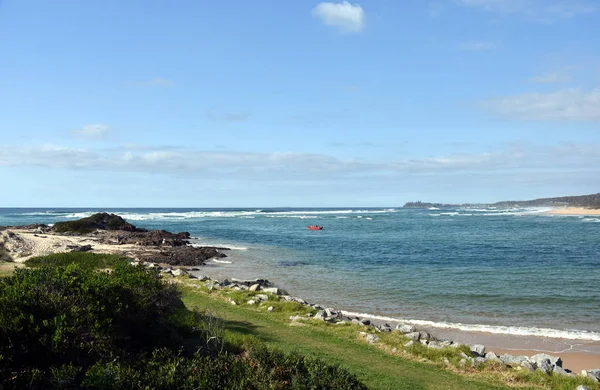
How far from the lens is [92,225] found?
5469 cm

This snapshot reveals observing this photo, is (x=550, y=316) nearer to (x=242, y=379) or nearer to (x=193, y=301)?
(x=193, y=301)

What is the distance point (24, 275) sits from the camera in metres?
10.2

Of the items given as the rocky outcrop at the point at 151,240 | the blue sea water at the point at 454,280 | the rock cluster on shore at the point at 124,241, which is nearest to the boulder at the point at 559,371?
the blue sea water at the point at 454,280

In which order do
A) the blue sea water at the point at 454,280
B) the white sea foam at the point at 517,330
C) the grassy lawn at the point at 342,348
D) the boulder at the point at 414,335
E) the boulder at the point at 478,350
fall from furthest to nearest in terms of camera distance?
1. the blue sea water at the point at 454,280
2. the white sea foam at the point at 517,330
3. the boulder at the point at 414,335
4. the boulder at the point at 478,350
5. the grassy lawn at the point at 342,348

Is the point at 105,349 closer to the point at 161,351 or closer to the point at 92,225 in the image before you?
the point at 161,351

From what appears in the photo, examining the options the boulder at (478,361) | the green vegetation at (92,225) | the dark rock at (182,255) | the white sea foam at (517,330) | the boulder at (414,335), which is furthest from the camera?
the green vegetation at (92,225)

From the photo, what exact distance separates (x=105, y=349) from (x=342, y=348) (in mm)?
6980

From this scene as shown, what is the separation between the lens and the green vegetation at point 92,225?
5194 cm

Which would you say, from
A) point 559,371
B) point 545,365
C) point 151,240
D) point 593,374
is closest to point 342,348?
point 545,365

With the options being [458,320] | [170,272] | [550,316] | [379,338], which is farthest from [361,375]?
[170,272]

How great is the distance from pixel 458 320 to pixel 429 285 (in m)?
6.93

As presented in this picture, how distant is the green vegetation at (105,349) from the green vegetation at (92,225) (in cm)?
4540

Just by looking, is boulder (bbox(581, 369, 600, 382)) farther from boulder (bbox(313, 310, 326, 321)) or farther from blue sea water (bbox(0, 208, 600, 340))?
boulder (bbox(313, 310, 326, 321))

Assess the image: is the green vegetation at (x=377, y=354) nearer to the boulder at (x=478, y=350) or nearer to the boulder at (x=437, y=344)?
the boulder at (x=478, y=350)
